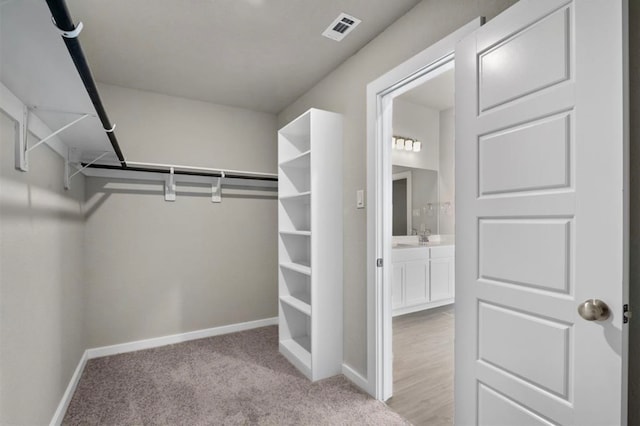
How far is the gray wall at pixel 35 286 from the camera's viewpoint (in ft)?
4.06

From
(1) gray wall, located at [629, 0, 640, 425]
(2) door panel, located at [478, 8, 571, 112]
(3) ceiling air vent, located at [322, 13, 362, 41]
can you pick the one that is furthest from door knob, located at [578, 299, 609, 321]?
(3) ceiling air vent, located at [322, 13, 362, 41]

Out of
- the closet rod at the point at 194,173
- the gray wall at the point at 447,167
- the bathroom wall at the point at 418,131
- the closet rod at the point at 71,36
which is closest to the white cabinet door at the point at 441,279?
the gray wall at the point at 447,167

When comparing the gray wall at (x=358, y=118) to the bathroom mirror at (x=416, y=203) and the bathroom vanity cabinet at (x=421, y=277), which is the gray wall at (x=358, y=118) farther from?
the bathroom mirror at (x=416, y=203)

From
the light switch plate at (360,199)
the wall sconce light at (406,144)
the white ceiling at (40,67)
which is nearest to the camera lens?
the white ceiling at (40,67)

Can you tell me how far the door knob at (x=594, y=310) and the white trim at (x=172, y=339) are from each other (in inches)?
119

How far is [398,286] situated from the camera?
11.8 feet

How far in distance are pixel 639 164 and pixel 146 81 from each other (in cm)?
322

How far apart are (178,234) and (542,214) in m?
2.95

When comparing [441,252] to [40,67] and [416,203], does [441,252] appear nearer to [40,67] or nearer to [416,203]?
[416,203]

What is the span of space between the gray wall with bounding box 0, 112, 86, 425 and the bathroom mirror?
11.1ft

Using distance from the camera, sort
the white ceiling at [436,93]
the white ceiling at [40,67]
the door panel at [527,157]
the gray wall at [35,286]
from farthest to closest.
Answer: the white ceiling at [436,93], the gray wall at [35,286], the door panel at [527,157], the white ceiling at [40,67]

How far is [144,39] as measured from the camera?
2.16m

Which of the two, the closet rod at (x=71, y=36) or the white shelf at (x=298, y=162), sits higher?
the closet rod at (x=71, y=36)

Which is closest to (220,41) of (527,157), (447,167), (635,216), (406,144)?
(527,157)
